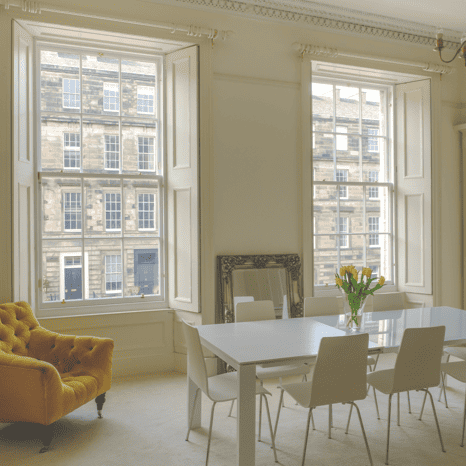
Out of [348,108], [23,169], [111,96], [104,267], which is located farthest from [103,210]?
[348,108]

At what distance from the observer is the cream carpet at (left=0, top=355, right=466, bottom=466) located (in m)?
3.16

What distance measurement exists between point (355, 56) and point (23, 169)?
4015mm

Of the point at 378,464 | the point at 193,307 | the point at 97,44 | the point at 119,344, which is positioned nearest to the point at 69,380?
the point at 119,344

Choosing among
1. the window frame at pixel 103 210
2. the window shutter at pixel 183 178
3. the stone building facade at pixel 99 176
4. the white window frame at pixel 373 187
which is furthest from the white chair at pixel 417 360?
the white window frame at pixel 373 187

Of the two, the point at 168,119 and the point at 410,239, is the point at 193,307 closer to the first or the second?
the point at 168,119

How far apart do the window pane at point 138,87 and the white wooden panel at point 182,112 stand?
0.30 m

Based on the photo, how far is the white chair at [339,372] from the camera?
2.83m

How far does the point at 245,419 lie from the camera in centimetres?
279

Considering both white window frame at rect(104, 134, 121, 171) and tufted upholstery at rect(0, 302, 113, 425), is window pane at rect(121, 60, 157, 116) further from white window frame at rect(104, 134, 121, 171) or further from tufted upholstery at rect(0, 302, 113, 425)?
tufted upholstery at rect(0, 302, 113, 425)

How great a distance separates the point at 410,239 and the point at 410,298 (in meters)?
0.79

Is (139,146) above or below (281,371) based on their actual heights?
above

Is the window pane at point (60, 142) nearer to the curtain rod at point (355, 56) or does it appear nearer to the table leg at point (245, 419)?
the curtain rod at point (355, 56)

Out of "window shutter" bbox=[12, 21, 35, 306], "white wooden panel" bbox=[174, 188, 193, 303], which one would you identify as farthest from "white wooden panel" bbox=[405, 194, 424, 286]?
"window shutter" bbox=[12, 21, 35, 306]

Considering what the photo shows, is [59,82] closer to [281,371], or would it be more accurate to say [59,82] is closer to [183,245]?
[183,245]
